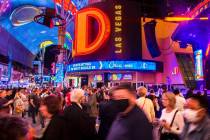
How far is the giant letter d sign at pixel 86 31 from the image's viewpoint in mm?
33875

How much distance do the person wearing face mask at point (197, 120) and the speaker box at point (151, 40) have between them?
97.8ft

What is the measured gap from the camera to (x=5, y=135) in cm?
195

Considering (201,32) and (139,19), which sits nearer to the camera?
(201,32)

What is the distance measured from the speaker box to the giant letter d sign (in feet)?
12.4

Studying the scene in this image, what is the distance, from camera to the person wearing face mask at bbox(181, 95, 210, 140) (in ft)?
13.0

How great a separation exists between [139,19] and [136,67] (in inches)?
202

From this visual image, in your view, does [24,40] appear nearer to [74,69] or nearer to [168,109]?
[74,69]

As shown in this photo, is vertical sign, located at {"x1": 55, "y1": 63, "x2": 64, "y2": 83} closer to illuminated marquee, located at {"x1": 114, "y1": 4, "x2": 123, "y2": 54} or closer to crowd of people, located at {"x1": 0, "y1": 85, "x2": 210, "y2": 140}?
illuminated marquee, located at {"x1": 114, "y1": 4, "x2": 123, "y2": 54}

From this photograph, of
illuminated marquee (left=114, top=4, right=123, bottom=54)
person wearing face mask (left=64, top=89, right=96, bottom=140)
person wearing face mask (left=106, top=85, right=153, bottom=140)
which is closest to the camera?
person wearing face mask (left=106, top=85, right=153, bottom=140)

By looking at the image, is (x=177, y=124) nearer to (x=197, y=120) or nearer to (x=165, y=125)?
(x=165, y=125)

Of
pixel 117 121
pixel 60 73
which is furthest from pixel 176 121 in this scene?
pixel 60 73

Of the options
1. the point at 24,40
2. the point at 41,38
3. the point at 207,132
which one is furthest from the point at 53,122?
the point at 41,38

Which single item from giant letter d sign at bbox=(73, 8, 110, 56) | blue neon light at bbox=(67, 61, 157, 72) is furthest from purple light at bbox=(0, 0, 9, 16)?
blue neon light at bbox=(67, 61, 157, 72)

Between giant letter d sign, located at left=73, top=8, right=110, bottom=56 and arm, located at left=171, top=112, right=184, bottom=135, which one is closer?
arm, located at left=171, top=112, right=184, bottom=135
